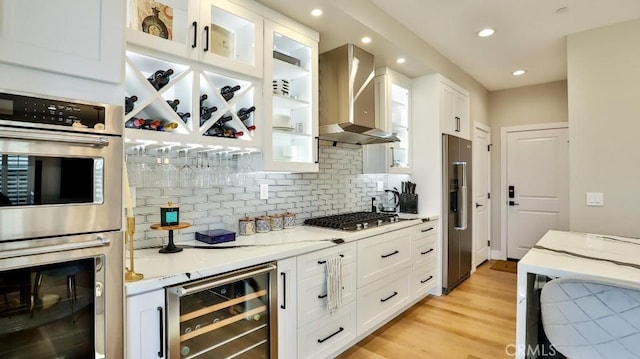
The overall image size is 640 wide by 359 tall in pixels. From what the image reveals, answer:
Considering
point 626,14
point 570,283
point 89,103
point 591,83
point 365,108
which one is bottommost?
point 570,283

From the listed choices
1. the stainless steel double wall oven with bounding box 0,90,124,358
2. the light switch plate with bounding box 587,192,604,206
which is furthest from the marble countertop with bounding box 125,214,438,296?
the light switch plate with bounding box 587,192,604,206

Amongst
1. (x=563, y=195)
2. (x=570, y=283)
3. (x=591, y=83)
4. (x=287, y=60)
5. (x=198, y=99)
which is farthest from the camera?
(x=563, y=195)

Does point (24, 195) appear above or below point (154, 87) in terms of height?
below

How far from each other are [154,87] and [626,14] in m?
3.75

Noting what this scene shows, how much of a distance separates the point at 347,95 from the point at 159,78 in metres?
1.52

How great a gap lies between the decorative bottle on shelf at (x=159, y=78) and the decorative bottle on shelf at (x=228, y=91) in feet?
1.14

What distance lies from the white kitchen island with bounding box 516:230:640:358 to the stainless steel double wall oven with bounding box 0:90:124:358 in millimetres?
1757

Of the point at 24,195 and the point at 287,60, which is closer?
the point at 24,195

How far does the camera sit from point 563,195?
473 centimetres

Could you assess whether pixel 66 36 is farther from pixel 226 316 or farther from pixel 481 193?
pixel 481 193

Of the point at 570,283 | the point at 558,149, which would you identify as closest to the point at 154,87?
the point at 570,283

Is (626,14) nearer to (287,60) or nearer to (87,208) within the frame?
(287,60)

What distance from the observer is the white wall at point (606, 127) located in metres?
2.87

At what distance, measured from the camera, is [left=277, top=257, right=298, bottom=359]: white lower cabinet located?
1885 mm
